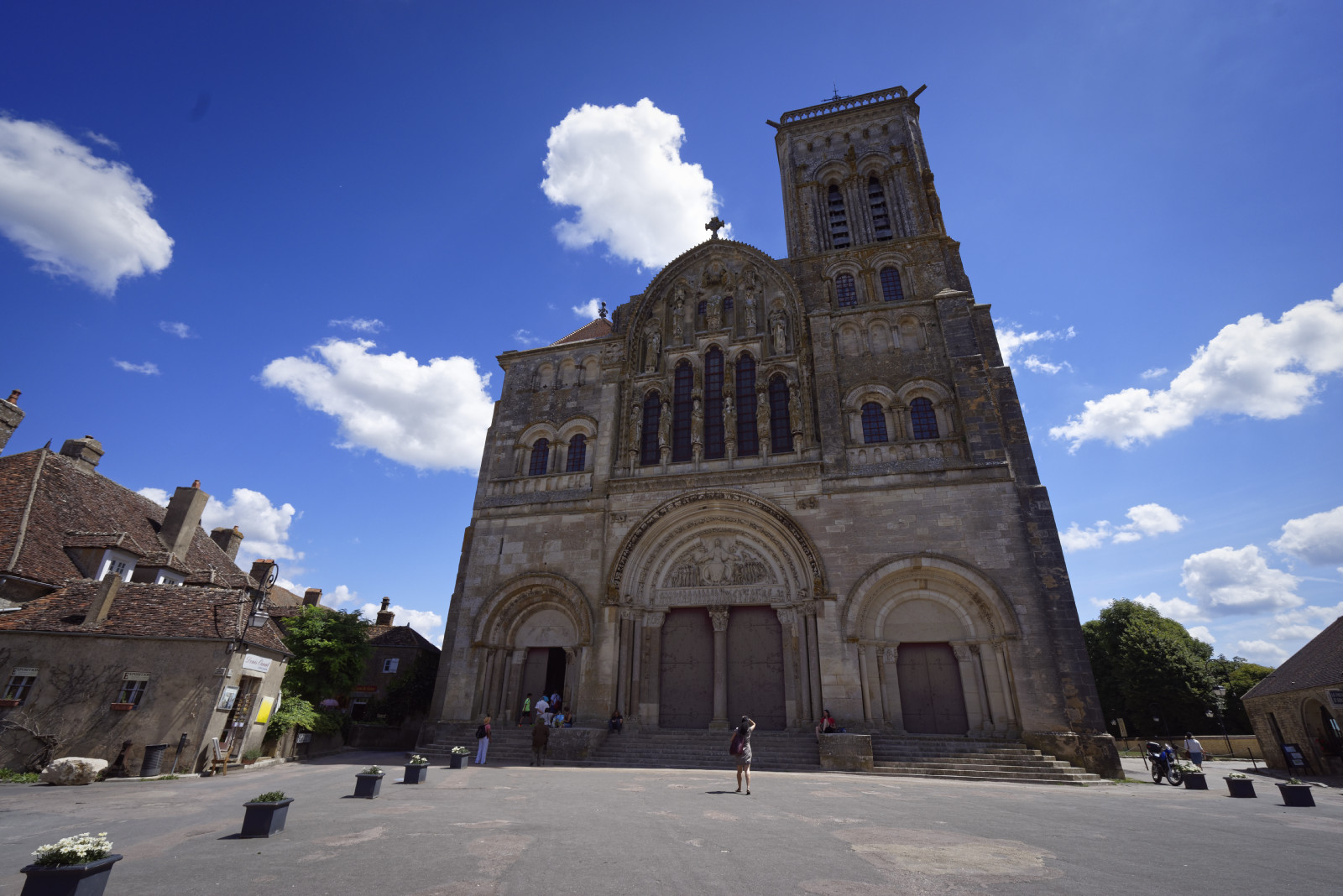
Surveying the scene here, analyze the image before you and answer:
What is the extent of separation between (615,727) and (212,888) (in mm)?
15383

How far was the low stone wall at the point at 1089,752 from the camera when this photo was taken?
1598 centimetres

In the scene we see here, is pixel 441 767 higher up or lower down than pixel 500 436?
lower down

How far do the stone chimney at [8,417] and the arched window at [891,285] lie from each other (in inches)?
1274

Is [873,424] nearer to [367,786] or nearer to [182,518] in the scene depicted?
[367,786]

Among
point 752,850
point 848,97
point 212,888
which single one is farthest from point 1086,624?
point 212,888

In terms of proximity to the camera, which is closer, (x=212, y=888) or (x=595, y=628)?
(x=212, y=888)

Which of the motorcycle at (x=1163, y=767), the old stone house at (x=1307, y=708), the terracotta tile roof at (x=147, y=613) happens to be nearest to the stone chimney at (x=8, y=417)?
the terracotta tile roof at (x=147, y=613)

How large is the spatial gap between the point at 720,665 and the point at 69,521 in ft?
70.4

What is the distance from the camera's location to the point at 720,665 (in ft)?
67.9

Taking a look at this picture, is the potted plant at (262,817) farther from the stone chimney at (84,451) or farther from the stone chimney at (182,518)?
the stone chimney at (84,451)

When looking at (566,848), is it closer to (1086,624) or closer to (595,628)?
(595,628)

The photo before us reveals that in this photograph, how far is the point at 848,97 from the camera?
35188mm

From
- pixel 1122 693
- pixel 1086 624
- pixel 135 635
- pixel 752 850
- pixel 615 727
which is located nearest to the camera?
pixel 752 850

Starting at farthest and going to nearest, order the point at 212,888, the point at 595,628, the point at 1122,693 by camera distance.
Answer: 1. the point at 1122,693
2. the point at 595,628
3. the point at 212,888
